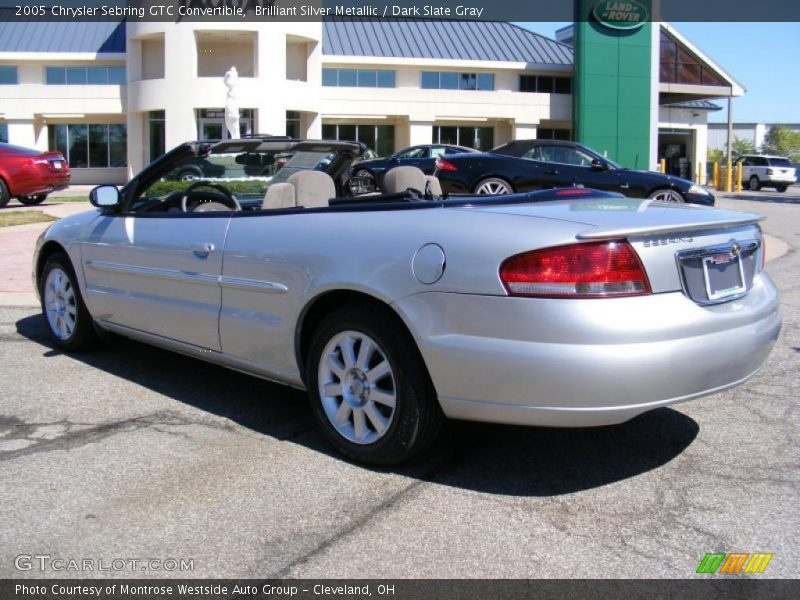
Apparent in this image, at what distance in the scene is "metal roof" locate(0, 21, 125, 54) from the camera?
3941cm

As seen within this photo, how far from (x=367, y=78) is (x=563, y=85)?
33.6 ft

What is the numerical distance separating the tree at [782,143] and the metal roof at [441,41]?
62423mm

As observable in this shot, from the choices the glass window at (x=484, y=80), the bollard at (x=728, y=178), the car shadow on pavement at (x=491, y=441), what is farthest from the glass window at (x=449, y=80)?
the car shadow on pavement at (x=491, y=441)

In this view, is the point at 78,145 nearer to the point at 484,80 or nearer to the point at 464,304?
the point at 484,80

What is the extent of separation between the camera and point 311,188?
513 centimetres

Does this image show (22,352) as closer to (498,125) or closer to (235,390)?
(235,390)

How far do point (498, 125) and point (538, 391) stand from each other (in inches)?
1620

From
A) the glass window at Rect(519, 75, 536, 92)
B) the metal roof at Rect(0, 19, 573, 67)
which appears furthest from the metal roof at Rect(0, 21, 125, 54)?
the glass window at Rect(519, 75, 536, 92)

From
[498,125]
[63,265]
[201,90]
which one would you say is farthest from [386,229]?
[498,125]

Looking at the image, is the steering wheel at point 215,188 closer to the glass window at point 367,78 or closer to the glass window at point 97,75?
the glass window at point 367,78

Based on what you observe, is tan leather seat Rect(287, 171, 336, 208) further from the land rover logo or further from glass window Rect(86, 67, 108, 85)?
the land rover logo
